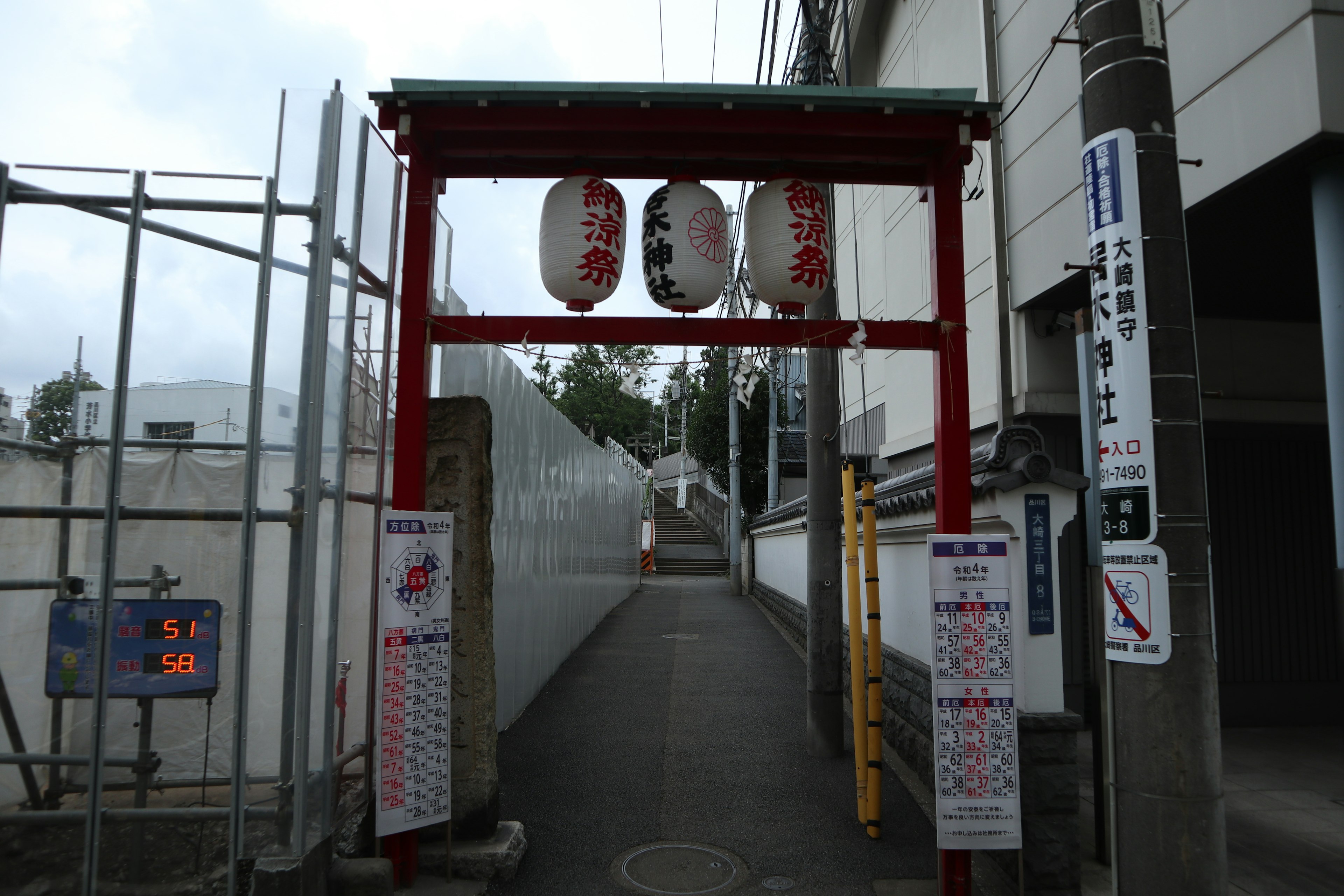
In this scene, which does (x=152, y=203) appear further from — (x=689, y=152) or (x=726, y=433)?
(x=726, y=433)

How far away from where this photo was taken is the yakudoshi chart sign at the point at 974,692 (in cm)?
469

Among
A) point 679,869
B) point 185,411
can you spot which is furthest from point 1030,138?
point 185,411

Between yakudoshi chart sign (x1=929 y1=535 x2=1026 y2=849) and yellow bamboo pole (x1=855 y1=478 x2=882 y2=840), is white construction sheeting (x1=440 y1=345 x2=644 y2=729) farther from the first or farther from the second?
yakudoshi chart sign (x1=929 y1=535 x2=1026 y2=849)

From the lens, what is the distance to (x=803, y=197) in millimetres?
5445

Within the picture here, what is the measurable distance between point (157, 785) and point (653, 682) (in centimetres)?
715

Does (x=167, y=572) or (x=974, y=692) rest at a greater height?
(x=167, y=572)

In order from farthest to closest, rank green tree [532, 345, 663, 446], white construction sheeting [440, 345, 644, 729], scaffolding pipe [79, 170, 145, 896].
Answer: green tree [532, 345, 663, 446] < white construction sheeting [440, 345, 644, 729] < scaffolding pipe [79, 170, 145, 896]

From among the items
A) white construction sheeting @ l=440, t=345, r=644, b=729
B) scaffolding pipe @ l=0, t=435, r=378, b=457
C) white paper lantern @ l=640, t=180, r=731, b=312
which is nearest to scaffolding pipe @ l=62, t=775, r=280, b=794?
scaffolding pipe @ l=0, t=435, r=378, b=457

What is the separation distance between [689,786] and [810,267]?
4534mm

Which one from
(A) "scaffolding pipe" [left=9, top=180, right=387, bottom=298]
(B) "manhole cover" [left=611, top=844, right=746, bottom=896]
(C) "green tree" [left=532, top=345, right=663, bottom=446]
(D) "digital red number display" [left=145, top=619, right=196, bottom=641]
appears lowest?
(B) "manhole cover" [left=611, top=844, right=746, bottom=896]

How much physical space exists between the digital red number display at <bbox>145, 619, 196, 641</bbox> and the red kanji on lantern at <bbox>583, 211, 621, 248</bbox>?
3369 millimetres

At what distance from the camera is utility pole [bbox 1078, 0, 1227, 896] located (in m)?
3.31

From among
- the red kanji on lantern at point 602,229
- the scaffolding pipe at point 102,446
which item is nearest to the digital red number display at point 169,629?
the scaffolding pipe at point 102,446

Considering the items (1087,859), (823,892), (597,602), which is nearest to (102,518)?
(823,892)
